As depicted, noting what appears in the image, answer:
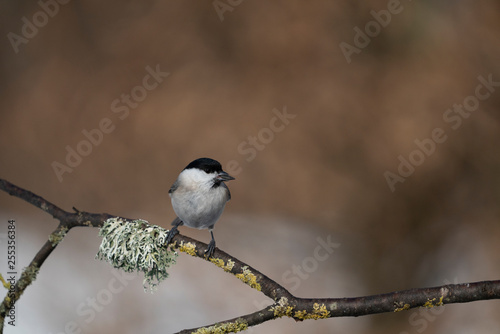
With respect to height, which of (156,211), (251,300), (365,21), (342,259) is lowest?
(251,300)

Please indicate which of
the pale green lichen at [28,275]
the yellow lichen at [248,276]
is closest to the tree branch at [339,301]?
the yellow lichen at [248,276]

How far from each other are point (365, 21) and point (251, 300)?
3.42 ft

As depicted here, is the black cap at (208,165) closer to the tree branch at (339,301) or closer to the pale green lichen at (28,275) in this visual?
the tree branch at (339,301)

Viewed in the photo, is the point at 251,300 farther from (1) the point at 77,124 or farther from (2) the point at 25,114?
(2) the point at 25,114

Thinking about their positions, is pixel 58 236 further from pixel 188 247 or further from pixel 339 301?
pixel 339 301

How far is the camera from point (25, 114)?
1.86 metres

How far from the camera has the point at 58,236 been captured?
0.77 meters

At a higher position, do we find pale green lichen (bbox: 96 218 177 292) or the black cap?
the black cap

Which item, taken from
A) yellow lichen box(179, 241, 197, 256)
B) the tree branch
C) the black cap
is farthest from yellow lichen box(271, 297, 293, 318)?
the black cap

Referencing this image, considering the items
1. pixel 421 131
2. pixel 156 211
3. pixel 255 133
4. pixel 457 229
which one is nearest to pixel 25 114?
pixel 156 211

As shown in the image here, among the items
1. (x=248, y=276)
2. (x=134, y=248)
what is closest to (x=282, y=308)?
(x=248, y=276)

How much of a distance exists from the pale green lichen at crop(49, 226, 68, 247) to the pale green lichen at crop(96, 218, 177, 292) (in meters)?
0.06

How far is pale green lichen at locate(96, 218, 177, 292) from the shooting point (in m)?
0.77

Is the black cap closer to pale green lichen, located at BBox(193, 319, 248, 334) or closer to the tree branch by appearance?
the tree branch
